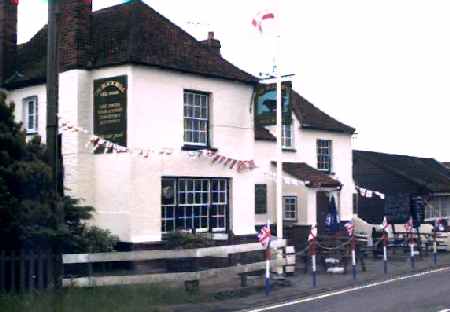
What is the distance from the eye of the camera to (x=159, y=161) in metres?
18.3

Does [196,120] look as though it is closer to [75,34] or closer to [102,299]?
[75,34]

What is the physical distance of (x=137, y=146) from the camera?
701 inches

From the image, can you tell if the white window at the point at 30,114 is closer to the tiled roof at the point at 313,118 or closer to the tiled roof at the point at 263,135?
the tiled roof at the point at 263,135

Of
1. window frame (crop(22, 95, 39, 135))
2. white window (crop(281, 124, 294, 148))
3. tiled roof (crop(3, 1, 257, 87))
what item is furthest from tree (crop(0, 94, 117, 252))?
white window (crop(281, 124, 294, 148))

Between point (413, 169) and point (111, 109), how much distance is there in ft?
77.7

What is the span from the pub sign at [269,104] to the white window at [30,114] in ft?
22.1

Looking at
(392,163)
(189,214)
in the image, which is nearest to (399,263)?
(189,214)

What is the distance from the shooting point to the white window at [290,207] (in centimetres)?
2597

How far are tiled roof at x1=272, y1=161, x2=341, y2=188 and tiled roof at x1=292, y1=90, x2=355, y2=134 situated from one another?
1.83 m

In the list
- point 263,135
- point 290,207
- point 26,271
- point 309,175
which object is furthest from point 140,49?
point 290,207

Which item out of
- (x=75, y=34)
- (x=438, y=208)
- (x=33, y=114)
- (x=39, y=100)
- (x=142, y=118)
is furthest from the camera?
(x=438, y=208)

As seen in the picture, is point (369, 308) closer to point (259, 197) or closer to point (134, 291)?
point (134, 291)

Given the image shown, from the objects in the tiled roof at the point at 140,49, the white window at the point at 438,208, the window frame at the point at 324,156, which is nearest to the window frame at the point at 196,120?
the tiled roof at the point at 140,49

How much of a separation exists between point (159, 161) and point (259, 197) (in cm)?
776
